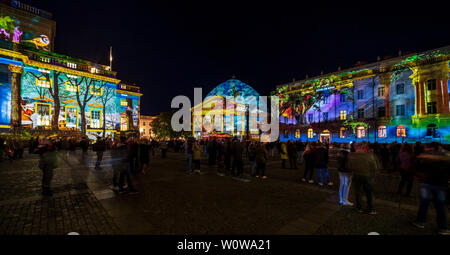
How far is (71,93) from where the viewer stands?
135 ft

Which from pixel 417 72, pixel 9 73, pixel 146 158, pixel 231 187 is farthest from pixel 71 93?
pixel 417 72

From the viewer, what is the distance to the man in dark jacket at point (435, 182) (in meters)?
4.39

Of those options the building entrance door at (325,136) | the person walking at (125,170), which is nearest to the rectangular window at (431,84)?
the building entrance door at (325,136)

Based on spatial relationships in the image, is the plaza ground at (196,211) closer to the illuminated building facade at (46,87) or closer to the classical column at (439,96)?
the classical column at (439,96)

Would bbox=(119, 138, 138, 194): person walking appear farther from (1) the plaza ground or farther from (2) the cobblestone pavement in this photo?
(2) the cobblestone pavement

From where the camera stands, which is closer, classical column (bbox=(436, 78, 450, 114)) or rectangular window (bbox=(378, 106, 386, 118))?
classical column (bbox=(436, 78, 450, 114))

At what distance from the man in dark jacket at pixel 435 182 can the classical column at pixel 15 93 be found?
4677 cm

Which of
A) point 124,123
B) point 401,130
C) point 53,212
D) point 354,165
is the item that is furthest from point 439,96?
point 124,123

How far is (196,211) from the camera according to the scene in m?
5.52

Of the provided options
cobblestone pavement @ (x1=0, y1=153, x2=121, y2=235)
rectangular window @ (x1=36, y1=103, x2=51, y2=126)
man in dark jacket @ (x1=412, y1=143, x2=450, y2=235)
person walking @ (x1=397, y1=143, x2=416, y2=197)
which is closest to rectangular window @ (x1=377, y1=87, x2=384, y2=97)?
person walking @ (x1=397, y1=143, x2=416, y2=197)

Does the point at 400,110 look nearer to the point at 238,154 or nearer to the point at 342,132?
the point at 342,132

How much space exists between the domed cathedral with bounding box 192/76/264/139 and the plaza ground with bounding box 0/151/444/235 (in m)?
52.7

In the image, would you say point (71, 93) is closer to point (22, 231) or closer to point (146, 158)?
point (146, 158)

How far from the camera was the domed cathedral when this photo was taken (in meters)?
63.1
